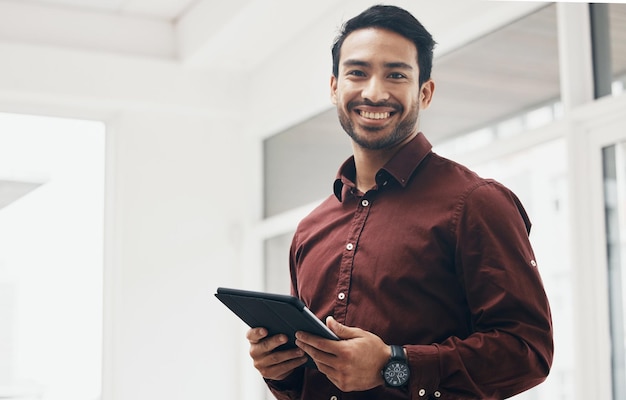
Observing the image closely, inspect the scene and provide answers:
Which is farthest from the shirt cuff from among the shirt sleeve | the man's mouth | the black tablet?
the man's mouth

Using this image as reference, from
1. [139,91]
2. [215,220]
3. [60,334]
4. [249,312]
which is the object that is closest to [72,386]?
[60,334]

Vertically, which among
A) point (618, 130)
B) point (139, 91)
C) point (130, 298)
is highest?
point (139, 91)

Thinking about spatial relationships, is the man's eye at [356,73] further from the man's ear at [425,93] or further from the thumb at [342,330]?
the thumb at [342,330]

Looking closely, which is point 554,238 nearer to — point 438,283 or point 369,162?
point 369,162

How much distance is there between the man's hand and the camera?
135 centimetres

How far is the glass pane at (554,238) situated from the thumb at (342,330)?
1.89m

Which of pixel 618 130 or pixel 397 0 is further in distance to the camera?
pixel 397 0

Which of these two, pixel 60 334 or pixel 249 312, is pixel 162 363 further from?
pixel 249 312

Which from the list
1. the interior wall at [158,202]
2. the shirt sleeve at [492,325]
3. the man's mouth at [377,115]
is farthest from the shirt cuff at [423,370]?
the interior wall at [158,202]

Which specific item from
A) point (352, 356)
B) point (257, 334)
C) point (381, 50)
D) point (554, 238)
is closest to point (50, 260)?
point (554, 238)

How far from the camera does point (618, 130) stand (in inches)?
120

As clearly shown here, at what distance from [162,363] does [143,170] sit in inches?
40.2

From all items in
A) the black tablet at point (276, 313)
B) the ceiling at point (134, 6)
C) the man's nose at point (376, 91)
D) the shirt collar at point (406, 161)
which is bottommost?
the black tablet at point (276, 313)

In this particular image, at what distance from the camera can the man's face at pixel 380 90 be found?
1.52 meters
